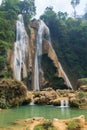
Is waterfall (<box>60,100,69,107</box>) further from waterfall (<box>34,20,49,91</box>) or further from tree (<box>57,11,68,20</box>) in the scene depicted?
tree (<box>57,11,68,20</box>)

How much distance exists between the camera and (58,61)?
159ft

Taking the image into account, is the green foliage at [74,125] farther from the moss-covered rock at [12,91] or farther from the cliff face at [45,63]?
the cliff face at [45,63]

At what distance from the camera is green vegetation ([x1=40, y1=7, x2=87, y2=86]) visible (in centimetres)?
4992

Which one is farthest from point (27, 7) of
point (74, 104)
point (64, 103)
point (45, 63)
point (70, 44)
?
point (74, 104)

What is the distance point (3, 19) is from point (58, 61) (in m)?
11.9

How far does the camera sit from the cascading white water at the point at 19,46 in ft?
135

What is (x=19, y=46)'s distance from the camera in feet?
143

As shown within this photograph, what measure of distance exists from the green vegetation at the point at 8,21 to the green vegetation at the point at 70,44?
4.03 m

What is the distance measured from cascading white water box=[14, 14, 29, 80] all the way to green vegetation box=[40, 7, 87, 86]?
7076mm

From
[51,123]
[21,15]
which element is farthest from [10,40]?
[51,123]

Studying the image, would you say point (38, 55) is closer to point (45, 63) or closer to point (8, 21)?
point (45, 63)

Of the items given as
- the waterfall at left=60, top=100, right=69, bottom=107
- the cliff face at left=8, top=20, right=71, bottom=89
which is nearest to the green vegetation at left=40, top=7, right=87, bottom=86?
the cliff face at left=8, top=20, right=71, bottom=89

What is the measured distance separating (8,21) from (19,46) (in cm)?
398

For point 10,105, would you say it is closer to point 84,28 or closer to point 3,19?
point 3,19
